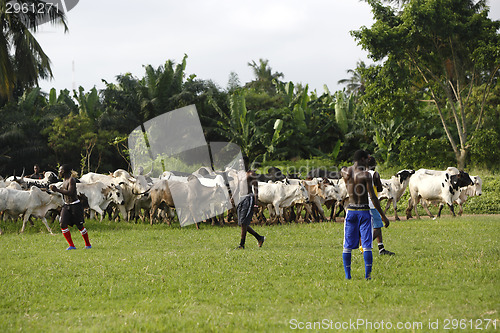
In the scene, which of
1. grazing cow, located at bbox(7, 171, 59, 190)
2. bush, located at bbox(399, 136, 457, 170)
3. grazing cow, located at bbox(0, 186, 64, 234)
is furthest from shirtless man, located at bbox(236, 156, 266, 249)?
bush, located at bbox(399, 136, 457, 170)

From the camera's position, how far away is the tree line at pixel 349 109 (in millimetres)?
24891

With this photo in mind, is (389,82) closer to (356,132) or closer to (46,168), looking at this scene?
(356,132)

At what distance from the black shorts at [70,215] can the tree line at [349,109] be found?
42.9 ft

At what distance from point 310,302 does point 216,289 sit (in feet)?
4.82

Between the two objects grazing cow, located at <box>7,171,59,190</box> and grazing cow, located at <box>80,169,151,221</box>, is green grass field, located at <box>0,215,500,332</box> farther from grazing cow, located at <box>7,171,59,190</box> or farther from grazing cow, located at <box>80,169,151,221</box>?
grazing cow, located at <box>7,171,59,190</box>

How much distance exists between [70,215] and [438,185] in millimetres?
12938

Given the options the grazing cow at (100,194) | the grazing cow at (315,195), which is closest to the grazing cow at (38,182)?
the grazing cow at (100,194)

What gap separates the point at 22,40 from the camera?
2338 centimetres

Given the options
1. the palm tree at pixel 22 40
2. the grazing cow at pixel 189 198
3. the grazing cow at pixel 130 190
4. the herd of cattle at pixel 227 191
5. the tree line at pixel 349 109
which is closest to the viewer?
the grazing cow at pixel 189 198

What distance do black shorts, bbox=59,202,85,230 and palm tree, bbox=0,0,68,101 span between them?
12.7 metres

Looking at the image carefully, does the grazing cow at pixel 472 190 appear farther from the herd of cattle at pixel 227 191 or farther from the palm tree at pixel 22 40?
the palm tree at pixel 22 40

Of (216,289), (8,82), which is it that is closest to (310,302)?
(216,289)

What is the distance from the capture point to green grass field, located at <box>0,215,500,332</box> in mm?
5762

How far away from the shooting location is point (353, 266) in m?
8.87
